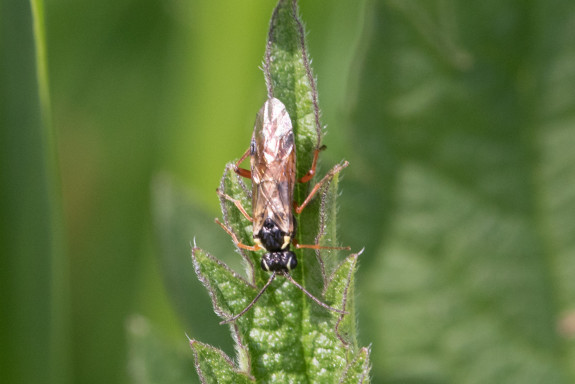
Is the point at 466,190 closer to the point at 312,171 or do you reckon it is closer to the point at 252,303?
the point at 312,171

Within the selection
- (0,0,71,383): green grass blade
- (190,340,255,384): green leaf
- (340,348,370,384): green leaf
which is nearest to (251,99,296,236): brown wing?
(190,340,255,384): green leaf

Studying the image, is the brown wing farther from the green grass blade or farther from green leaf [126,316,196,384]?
the green grass blade

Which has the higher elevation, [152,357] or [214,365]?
[152,357]

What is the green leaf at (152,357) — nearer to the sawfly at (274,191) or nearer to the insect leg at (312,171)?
the sawfly at (274,191)

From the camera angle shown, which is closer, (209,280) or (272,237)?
(209,280)

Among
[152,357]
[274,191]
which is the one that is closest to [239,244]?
[274,191]

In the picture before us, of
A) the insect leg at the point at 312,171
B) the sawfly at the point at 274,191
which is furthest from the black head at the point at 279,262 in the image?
the insect leg at the point at 312,171
